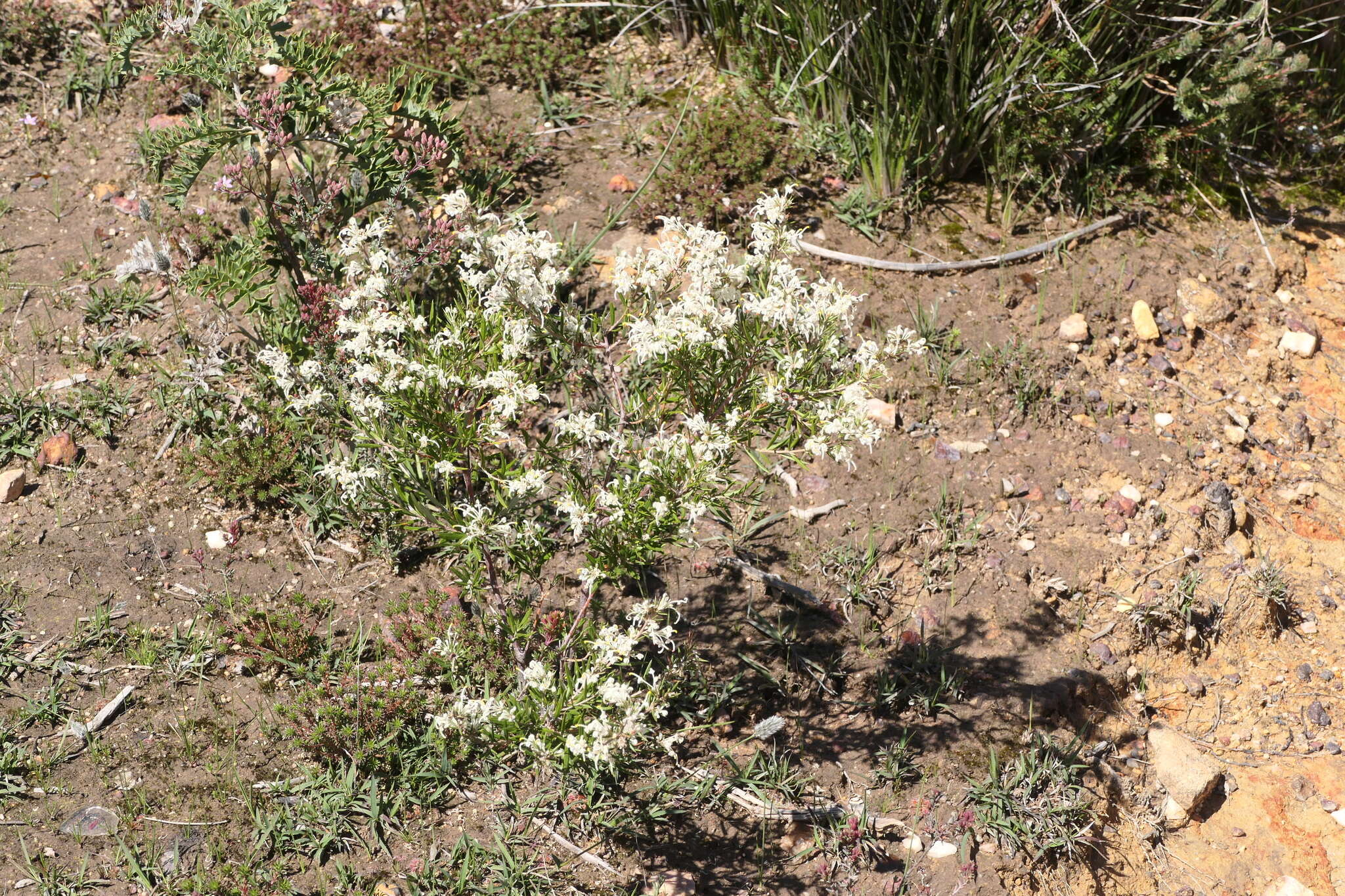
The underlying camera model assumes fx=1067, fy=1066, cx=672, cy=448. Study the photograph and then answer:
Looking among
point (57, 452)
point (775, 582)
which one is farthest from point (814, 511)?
point (57, 452)

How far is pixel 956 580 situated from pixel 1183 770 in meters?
1.05

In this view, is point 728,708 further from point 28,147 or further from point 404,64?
point 28,147

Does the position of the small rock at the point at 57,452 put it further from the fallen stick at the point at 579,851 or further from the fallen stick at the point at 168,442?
the fallen stick at the point at 579,851

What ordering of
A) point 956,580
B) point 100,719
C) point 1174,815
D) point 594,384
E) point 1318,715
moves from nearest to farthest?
1. point 594,384
2. point 100,719
3. point 1174,815
4. point 1318,715
5. point 956,580

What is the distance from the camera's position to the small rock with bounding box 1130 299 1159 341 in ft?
17.0

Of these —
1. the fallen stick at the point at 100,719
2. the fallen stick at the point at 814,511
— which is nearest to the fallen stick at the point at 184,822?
the fallen stick at the point at 100,719

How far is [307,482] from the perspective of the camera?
174 inches

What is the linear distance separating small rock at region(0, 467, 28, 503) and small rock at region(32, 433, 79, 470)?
8cm

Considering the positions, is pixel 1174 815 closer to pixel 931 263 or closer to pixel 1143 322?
pixel 1143 322

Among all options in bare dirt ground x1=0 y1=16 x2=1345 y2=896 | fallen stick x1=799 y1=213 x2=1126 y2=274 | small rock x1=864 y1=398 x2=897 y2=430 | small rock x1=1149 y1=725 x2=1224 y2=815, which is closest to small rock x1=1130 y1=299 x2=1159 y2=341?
bare dirt ground x1=0 y1=16 x2=1345 y2=896

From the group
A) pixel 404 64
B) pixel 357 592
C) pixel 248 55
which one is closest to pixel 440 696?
pixel 357 592

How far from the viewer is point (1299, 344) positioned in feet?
17.2

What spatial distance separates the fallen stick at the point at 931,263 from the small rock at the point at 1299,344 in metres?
1.15

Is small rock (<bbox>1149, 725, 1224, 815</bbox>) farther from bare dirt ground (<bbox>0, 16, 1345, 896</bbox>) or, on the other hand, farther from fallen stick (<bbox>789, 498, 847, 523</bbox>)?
fallen stick (<bbox>789, 498, 847, 523</bbox>)
